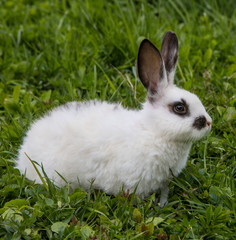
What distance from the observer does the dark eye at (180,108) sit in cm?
337

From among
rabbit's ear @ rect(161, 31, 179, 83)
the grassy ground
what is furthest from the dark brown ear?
the grassy ground

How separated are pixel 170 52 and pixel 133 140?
2.55 feet

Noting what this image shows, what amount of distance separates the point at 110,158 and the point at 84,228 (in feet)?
1.96

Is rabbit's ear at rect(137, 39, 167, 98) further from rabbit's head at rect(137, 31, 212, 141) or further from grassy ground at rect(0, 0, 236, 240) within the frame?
grassy ground at rect(0, 0, 236, 240)

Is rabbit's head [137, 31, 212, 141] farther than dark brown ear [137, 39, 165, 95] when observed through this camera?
No

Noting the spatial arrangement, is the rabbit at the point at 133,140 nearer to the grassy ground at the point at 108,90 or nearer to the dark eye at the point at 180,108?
the dark eye at the point at 180,108

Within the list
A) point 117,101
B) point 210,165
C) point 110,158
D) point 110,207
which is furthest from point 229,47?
point 110,207

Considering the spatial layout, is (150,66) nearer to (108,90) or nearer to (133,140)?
(133,140)

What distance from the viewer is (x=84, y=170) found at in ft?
11.4

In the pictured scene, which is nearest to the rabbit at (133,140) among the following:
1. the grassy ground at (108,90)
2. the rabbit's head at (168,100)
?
the rabbit's head at (168,100)

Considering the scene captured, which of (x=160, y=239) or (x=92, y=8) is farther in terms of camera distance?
(x=92, y=8)

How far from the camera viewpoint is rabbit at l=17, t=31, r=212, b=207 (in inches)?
133

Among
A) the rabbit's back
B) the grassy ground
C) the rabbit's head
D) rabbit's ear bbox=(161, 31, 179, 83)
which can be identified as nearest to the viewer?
the grassy ground

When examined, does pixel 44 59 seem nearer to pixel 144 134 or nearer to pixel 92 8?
pixel 92 8
